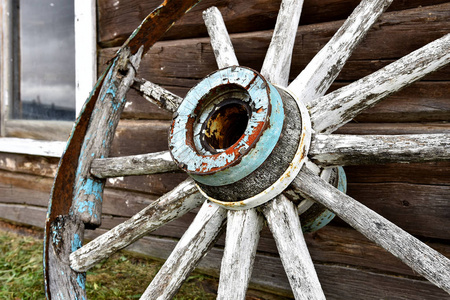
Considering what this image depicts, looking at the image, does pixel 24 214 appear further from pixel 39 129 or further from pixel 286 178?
pixel 286 178

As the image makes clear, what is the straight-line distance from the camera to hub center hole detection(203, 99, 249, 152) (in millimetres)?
1032

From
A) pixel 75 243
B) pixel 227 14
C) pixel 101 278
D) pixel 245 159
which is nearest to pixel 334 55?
pixel 245 159

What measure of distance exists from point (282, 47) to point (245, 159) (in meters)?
0.52

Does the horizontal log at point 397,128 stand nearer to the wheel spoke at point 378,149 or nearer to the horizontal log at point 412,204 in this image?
the horizontal log at point 412,204

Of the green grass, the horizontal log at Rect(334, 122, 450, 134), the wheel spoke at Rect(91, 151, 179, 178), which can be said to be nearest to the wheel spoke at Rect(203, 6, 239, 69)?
the wheel spoke at Rect(91, 151, 179, 178)

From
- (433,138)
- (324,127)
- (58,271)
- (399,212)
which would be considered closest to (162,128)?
(58,271)

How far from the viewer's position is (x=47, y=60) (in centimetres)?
249

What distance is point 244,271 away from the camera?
965mm

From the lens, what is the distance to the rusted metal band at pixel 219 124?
0.88 meters

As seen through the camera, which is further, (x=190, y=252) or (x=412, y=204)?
(x=412, y=204)

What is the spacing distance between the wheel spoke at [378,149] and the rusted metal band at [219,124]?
14 cm

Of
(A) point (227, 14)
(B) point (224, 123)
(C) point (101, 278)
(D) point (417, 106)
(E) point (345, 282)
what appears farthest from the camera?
(C) point (101, 278)

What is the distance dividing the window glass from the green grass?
2.92 feet

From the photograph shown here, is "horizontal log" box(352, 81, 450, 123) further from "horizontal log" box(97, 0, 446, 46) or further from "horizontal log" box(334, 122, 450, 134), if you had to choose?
"horizontal log" box(97, 0, 446, 46)
